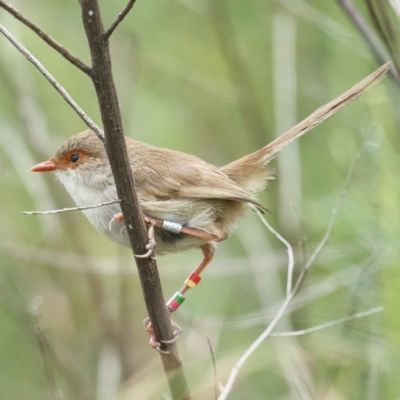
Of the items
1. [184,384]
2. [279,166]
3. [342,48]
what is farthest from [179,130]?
[184,384]

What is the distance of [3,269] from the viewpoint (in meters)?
5.83

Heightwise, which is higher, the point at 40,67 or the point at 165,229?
the point at 40,67

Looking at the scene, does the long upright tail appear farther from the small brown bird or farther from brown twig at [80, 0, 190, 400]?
brown twig at [80, 0, 190, 400]

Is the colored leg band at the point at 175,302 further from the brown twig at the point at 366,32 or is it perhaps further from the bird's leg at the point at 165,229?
the brown twig at the point at 366,32

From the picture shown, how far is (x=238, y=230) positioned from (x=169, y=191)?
6.22 ft

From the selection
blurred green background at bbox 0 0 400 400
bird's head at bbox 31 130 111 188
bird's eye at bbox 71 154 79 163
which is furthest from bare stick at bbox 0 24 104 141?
blurred green background at bbox 0 0 400 400

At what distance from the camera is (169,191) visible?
129 inches

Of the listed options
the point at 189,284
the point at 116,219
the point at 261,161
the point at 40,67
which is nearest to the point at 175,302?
the point at 189,284

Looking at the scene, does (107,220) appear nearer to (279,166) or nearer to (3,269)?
(279,166)

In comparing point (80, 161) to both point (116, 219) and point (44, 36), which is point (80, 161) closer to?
point (116, 219)

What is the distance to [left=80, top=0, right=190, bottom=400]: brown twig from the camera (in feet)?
6.25

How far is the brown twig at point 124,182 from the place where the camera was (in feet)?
6.25

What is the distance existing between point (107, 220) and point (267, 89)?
3.67 m

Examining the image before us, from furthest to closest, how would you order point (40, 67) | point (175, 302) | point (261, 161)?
1. point (261, 161)
2. point (175, 302)
3. point (40, 67)
